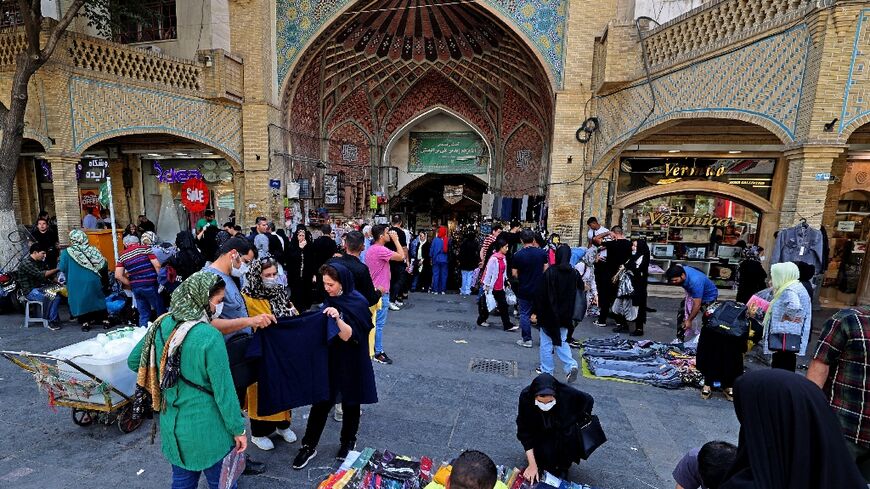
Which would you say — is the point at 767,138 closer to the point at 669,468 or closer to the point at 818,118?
the point at 818,118

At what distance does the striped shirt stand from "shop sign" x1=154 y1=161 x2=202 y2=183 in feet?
28.3

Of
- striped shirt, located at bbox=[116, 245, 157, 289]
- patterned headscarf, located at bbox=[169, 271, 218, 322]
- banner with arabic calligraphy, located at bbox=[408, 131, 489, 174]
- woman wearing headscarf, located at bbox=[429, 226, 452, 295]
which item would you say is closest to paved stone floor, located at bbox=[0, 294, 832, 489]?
striped shirt, located at bbox=[116, 245, 157, 289]

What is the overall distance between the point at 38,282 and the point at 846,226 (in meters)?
16.2

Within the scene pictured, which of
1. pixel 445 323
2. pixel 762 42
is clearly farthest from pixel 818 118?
pixel 445 323

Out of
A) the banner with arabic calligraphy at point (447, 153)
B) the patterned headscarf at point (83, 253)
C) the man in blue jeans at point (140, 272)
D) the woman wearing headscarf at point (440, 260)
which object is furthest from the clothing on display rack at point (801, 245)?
the banner with arabic calligraphy at point (447, 153)

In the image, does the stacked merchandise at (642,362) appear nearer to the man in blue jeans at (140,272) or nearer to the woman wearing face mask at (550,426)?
the woman wearing face mask at (550,426)

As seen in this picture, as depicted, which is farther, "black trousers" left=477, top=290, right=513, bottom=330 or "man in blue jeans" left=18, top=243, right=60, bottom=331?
"black trousers" left=477, top=290, right=513, bottom=330

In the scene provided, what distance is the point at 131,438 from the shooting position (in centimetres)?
327

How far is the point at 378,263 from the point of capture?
5160 mm

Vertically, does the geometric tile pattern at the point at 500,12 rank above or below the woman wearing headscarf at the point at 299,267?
above

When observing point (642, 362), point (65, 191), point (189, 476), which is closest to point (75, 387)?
point (189, 476)

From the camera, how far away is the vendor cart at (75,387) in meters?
3.10

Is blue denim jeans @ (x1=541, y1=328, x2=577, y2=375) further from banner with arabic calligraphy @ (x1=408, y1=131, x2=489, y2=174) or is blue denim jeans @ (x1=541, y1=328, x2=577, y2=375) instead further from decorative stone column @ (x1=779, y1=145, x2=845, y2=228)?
banner with arabic calligraphy @ (x1=408, y1=131, x2=489, y2=174)

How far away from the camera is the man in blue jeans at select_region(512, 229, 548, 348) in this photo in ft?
18.1
